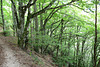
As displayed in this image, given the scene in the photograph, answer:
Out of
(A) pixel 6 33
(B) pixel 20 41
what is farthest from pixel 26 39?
(A) pixel 6 33

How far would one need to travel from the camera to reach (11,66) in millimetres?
4949

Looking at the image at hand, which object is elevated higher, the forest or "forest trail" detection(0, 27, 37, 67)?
the forest

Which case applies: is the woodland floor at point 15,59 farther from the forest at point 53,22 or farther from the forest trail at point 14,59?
the forest at point 53,22

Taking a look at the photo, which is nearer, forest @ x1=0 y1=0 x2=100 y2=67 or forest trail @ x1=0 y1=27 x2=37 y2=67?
forest trail @ x1=0 y1=27 x2=37 y2=67

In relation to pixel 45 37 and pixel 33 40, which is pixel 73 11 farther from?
pixel 33 40

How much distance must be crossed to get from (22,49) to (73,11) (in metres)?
6.97

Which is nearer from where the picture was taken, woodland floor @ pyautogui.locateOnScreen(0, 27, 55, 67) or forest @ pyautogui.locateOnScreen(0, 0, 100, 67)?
woodland floor @ pyautogui.locateOnScreen(0, 27, 55, 67)

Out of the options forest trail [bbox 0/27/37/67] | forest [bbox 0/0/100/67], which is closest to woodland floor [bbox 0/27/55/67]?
forest trail [bbox 0/27/37/67]

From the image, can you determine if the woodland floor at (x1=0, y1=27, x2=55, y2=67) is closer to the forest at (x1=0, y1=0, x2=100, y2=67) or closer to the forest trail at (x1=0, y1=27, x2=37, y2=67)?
the forest trail at (x1=0, y1=27, x2=37, y2=67)

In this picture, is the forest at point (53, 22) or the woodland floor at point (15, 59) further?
the forest at point (53, 22)

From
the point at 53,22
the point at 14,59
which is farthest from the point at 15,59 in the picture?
the point at 53,22

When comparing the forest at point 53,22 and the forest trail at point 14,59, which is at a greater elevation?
the forest at point 53,22

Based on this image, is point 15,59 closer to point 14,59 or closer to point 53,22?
point 14,59

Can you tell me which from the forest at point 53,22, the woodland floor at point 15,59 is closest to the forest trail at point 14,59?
the woodland floor at point 15,59
